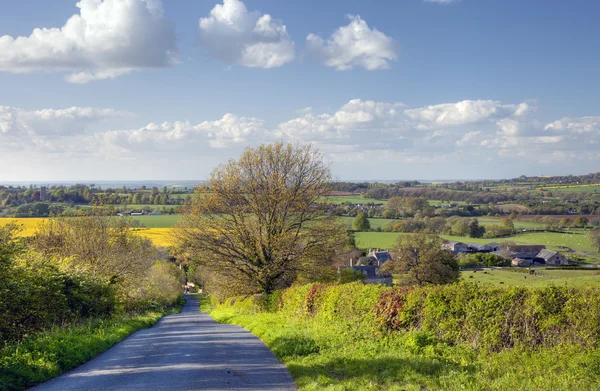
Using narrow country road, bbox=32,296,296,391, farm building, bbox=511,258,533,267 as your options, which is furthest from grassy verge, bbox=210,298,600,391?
farm building, bbox=511,258,533,267

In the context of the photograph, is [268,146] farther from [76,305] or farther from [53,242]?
[53,242]

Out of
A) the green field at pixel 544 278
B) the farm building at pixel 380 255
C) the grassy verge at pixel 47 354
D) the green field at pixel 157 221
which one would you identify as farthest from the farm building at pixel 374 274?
the grassy verge at pixel 47 354

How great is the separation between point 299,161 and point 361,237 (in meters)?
52.6

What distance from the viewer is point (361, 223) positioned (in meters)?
83.1

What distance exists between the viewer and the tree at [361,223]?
81688 mm

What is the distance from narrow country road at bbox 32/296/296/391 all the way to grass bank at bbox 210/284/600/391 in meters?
0.62

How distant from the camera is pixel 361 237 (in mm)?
79188

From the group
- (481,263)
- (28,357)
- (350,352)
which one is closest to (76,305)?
(28,357)

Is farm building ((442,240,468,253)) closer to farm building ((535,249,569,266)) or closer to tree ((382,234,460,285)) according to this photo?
tree ((382,234,460,285))

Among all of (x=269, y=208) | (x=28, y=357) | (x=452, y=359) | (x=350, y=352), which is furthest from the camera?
(x=269, y=208)

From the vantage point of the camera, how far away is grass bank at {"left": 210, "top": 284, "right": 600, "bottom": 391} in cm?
808

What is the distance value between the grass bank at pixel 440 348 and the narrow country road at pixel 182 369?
2.03ft

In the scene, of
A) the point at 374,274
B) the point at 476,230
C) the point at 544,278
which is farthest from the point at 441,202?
the point at 544,278

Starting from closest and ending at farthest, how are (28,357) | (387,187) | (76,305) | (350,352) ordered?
1. (28,357)
2. (350,352)
3. (76,305)
4. (387,187)
